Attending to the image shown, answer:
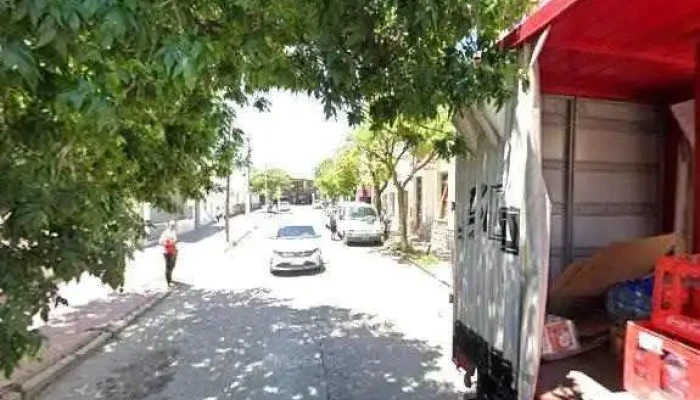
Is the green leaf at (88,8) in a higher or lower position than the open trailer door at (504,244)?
higher

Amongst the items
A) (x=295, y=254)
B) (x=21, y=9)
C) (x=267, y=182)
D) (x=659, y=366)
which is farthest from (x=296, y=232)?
(x=267, y=182)

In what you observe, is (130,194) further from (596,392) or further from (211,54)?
(596,392)

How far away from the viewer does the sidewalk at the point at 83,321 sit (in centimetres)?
627

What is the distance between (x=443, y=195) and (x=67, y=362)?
53.4 ft

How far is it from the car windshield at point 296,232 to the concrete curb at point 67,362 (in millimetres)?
6345

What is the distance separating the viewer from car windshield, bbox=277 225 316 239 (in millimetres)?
16547

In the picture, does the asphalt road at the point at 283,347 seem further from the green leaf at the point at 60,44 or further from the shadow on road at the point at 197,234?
the shadow on road at the point at 197,234

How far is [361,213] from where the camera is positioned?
2534 cm

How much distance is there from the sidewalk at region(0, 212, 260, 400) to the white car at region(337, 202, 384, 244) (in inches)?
350

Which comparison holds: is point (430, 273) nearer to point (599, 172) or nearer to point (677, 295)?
point (599, 172)

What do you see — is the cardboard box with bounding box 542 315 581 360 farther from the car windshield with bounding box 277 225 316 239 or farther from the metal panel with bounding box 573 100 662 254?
the car windshield with bounding box 277 225 316 239

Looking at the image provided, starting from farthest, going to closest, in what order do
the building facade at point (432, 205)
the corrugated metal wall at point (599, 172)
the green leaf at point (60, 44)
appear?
the building facade at point (432, 205) → the corrugated metal wall at point (599, 172) → the green leaf at point (60, 44)

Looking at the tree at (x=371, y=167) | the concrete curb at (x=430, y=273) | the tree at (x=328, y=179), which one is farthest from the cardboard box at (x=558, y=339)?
the tree at (x=328, y=179)

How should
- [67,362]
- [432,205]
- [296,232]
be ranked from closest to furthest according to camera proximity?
1. [67,362]
2. [296,232]
3. [432,205]
